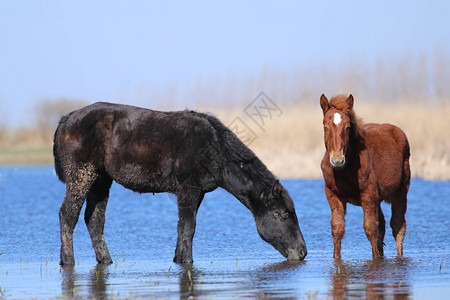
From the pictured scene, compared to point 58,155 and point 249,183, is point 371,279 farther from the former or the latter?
point 58,155

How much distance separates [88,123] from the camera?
25.7ft

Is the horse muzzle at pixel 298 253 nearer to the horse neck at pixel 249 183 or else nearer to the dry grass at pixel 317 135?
the horse neck at pixel 249 183

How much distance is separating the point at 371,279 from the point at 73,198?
11.3 feet

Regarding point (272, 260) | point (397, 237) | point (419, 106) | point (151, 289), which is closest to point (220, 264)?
point (272, 260)

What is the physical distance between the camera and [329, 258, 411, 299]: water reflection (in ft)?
18.5

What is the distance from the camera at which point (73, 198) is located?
7.88 m

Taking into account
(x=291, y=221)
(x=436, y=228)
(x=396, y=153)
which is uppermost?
(x=396, y=153)

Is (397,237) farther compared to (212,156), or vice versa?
(397,237)

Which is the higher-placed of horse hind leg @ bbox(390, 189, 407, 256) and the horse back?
the horse back

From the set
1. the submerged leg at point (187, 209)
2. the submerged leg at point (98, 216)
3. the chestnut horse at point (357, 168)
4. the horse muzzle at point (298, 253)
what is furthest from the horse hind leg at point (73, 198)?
the chestnut horse at point (357, 168)

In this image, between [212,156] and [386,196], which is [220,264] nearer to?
[212,156]

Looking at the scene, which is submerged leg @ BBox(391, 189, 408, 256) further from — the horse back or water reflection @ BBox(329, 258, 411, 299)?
the horse back

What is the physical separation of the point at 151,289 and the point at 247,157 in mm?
2246

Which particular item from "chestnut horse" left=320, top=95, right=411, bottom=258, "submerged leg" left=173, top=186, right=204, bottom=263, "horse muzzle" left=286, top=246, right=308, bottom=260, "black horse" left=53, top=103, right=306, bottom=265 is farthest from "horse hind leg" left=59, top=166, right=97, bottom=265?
"chestnut horse" left=320, top=95, right=411, bottom=258
